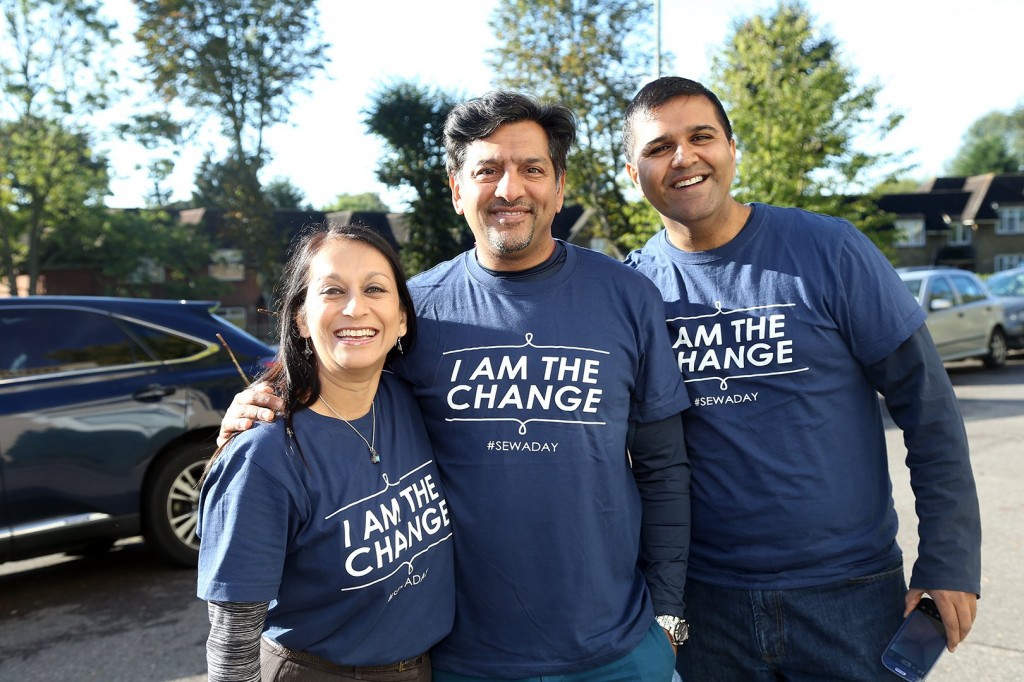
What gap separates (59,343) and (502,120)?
411cm

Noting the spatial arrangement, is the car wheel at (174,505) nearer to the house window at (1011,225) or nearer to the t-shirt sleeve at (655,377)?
the t-shirt sleeve at (655,377)

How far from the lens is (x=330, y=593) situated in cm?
201

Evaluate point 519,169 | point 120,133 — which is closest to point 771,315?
point 519,169

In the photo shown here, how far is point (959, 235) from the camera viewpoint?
5325 cm

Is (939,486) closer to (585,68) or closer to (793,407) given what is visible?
(793,407)

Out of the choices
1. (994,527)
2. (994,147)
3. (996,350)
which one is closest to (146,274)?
(996,350)

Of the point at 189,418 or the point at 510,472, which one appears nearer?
the point at 510,472

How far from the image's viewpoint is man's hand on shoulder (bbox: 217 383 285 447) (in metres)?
2.02

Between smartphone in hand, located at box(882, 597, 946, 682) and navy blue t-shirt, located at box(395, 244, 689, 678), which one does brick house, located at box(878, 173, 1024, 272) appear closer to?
smartphone in hand, located at box(882, 597, 946, 682)

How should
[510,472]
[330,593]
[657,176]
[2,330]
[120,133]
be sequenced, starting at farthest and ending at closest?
[120,133]
[2,330]
[657,176]
[510,472]
[330,593]

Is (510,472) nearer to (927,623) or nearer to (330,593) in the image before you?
(330,593)

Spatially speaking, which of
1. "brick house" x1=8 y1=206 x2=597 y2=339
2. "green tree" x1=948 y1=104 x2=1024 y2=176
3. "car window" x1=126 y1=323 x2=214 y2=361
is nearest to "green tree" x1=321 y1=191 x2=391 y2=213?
"brick house" x1=8 y1=206 x2=597 y2=339

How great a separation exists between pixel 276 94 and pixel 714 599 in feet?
109

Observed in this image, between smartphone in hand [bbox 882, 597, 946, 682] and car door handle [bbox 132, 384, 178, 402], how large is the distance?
15.0 ft
